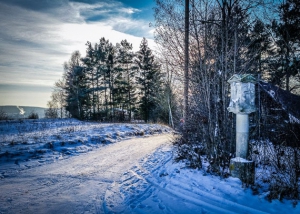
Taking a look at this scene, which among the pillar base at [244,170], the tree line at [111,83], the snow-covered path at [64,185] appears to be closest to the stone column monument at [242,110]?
the pillar base at [244,170]

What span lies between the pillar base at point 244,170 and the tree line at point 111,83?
82.7 feet

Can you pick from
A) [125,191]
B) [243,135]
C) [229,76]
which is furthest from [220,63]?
[125,191]

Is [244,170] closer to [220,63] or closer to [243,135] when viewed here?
[243,135]

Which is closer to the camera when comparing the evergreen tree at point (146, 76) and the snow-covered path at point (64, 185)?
the snow-covered path at point (64, 185)

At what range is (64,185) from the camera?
4129 mm

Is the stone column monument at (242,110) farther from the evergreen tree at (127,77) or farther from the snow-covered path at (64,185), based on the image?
the evergreen tree at (127,77)

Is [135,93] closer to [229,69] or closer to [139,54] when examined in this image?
[139,54]

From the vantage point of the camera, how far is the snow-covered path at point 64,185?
3.17 metres

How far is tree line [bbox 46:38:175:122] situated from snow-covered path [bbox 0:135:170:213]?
23.2 m

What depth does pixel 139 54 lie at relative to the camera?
31297mm

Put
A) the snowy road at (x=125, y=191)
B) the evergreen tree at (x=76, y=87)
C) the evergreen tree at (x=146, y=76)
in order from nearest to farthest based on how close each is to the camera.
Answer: the snowy road at (x=125, y=191), the evergreen tree at (x=76, y=87), the evergreen tree at (x=146, y=76)

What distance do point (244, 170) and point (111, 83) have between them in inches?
1136

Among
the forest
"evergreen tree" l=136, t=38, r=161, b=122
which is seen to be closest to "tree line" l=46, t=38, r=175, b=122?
"evergreen tree" l=136, t=38, r=161, b=122

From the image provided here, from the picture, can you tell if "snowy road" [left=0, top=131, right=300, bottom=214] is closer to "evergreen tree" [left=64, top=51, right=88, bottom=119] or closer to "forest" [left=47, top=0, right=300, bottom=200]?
"forest" [left=47, top=0, right=300, bottom=200]
